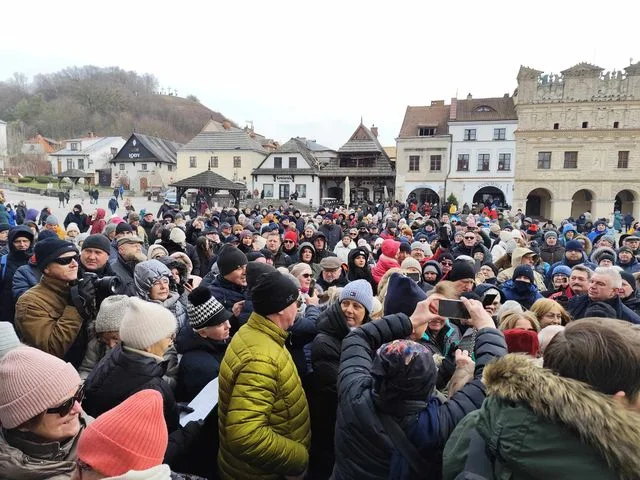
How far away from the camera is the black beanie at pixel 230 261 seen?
13.8 feet

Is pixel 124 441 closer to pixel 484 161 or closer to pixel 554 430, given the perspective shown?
pixel 554 430

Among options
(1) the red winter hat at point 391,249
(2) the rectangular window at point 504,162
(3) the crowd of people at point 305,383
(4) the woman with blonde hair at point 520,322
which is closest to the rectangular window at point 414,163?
(2) the rectangular window at point 504,162

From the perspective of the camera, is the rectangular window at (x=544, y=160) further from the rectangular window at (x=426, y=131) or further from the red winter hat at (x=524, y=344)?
the red winter hat at (x=524, y=344)

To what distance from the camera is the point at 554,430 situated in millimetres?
1325

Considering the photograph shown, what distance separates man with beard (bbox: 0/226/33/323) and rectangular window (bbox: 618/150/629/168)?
135 ft

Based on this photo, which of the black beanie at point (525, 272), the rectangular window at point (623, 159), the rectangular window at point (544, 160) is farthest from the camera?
the rectangular window at point (544, 160)

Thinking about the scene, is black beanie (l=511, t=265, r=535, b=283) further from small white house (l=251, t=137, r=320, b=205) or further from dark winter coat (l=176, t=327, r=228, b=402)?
small white house (l=251, t=137, r=320, b=205)

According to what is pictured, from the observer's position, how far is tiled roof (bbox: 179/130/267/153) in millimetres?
45344

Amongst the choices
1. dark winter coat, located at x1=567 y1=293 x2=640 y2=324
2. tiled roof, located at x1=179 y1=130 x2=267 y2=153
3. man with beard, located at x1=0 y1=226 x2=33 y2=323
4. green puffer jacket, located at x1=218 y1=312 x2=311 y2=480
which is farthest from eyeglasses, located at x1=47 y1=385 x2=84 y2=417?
tiled roof, located at x1=179 y1=130 x2=267 y2=153

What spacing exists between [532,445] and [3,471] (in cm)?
195

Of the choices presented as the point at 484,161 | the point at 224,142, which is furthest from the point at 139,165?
the point at 484,161

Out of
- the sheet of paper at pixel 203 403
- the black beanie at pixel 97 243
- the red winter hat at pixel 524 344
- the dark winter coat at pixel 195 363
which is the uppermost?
the black beanie at pixel 97 243

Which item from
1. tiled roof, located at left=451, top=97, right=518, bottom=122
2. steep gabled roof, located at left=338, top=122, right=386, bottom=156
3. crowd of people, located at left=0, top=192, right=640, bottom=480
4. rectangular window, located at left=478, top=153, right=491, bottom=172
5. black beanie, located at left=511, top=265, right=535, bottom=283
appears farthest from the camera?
steep gabled roof, located at left=338, top=122, right=386, bottom=156

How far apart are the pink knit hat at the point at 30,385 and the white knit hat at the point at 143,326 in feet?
1.50
